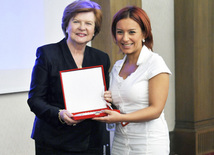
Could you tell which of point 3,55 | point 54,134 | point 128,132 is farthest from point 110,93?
point 3,55

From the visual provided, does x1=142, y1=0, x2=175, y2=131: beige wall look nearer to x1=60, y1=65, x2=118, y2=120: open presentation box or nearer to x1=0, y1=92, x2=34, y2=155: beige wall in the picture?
x1=0, y1=92, x2=34, y2=155: beige wall

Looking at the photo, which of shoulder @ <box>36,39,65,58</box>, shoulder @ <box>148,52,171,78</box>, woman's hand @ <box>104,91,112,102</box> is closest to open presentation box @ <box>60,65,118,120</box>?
woman's hand @ <box>104,91,112,102</box>

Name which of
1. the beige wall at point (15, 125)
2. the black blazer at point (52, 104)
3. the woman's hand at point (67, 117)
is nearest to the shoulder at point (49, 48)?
the black blazer at point (52, 104)

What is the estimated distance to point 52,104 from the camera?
6.64ft

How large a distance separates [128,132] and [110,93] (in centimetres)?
24

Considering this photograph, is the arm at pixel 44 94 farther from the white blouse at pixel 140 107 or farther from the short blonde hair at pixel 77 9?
the white blouse at pixel 140 107

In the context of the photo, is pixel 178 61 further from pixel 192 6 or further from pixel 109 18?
pixel 109 18

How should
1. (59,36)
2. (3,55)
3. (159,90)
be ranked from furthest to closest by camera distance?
(59,36) → (3,55) → (159,90)

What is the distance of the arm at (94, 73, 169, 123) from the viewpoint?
1871 mm

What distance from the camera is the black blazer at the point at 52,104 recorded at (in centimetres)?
198

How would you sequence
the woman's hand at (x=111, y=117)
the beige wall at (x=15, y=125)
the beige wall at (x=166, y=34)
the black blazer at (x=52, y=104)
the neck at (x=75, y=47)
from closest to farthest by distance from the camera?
the woman's hand at (x=111, y=117) → the black blazer at (x=52, y=104) → the neck at (x=75, y=47) → the beige wall at (x=15, y=125) → the beige wall at (x=166, y=34)

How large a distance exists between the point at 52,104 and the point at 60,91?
3.5 inches

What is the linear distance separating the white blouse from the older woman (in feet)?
0.71

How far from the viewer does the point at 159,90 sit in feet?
6.20
